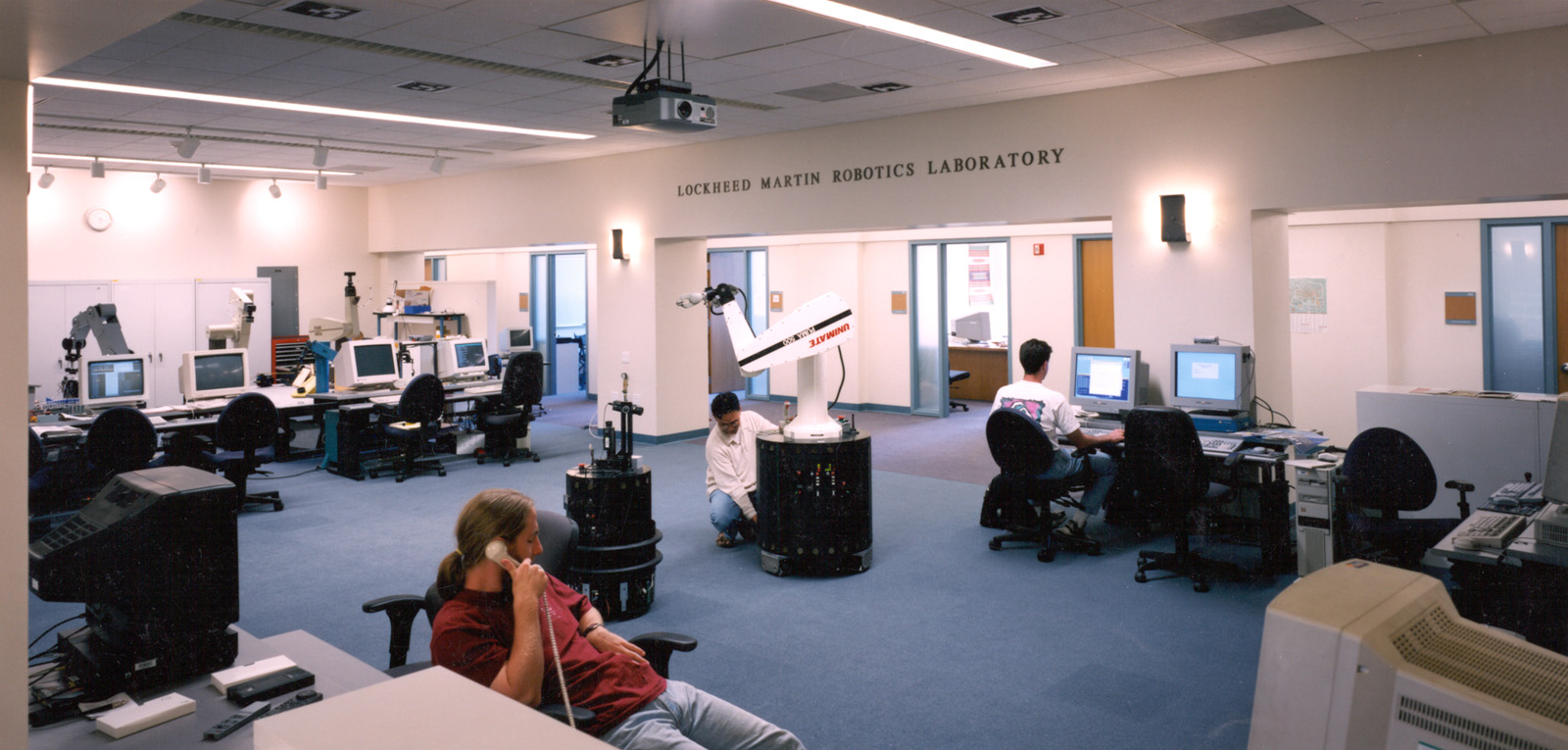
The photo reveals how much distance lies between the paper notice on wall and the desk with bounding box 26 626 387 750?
832 centimetres

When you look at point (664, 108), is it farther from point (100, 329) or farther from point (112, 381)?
point (100, 329)

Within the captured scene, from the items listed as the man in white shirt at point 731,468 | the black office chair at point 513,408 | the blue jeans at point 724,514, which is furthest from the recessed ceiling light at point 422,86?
the blue jeans at point 724,514

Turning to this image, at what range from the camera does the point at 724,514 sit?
6.02 meters

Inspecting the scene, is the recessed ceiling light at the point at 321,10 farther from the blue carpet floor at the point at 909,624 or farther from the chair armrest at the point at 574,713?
the chair armrest at the point at 574,713

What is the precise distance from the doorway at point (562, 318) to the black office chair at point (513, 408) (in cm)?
466

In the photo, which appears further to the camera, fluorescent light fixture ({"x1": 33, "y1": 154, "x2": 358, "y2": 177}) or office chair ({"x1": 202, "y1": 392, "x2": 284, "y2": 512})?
fluorescent light fixture ({"x1": 33, "y1": 154, "x2": 358, "y2": 177})

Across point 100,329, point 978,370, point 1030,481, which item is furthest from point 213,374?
point 978,370

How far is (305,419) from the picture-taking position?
983 centimetres

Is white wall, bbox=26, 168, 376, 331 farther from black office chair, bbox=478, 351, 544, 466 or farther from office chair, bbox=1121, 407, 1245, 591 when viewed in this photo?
office chair, bbox=1121, 407, 1245, 591

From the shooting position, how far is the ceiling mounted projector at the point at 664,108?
16.6 feet

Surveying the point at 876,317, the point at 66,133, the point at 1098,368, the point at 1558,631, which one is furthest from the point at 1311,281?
the point at 66,133

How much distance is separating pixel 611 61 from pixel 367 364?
16.5 feet

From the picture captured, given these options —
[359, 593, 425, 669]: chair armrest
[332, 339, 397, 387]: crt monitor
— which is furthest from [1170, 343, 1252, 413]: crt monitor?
[332, 339, 397, 387]: crt monitor

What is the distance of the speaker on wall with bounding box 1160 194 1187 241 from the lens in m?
6.47
